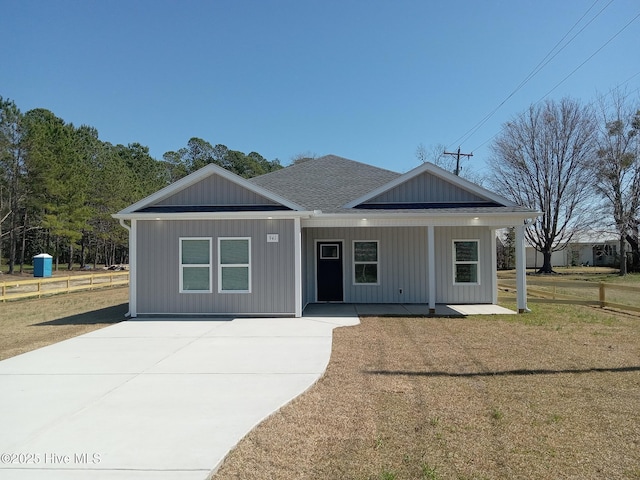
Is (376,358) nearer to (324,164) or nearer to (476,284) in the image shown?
(476,284)

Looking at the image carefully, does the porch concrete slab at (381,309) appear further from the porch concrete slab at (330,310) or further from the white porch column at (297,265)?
the white porch column at (297,265)

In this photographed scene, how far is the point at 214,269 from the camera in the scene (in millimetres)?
10883

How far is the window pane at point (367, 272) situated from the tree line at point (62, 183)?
25977 mm

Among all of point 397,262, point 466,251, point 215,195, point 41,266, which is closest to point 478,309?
point 466,251

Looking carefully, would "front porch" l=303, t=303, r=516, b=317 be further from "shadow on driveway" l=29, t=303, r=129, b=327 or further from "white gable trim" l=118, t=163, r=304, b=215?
"shadow on driveway" l=29, t=303, r=129, b=327

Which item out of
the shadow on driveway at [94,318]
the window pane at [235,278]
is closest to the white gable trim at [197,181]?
the window pane at [235,278]

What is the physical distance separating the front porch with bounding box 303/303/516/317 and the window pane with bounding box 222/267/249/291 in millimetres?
1739

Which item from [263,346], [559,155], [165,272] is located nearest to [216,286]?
[165,272]

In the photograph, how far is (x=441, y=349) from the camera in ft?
23.8

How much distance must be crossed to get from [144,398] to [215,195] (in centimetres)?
712

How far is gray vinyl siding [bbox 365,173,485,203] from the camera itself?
12.0 meters

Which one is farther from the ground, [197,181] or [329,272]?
[197,181]

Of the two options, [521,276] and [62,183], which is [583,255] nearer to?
[521,276]

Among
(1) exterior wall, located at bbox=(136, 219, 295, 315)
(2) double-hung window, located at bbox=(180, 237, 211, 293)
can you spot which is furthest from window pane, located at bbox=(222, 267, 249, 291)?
(2) double-hung window, located at bbox=(180, 237, 211, 293)
